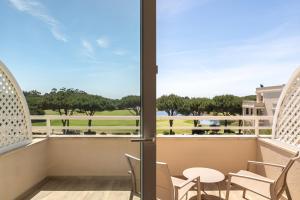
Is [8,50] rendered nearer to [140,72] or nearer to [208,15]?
[140,72]

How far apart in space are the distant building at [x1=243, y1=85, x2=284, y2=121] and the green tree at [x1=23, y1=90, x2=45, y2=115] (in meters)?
6.16

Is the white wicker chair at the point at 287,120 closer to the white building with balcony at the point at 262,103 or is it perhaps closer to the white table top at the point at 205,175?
the white table top at the point at 205,175

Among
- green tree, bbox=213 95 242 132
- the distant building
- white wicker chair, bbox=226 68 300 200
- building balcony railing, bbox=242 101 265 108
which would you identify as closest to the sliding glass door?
white wicker chair, bbox=226 68 300 200

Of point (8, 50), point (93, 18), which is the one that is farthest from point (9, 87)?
point (93, 18)

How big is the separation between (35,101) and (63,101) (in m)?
0.14

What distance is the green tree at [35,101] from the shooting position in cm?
119

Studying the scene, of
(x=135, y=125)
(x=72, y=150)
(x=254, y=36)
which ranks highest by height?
(x=254, y=36)

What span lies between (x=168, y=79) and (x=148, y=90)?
19.8 ft

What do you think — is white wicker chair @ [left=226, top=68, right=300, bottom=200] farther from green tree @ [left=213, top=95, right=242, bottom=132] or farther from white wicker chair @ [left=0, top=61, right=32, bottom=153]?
green tree @ [left=213, top=95, right=242, bottom=132]

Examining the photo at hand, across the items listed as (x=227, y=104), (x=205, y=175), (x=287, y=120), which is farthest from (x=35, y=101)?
(x=227, y=104)

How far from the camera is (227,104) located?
7.60m

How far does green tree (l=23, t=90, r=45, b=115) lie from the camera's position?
119 centimetres

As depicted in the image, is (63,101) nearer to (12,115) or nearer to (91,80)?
(91,80)

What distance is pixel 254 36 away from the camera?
6133mm
